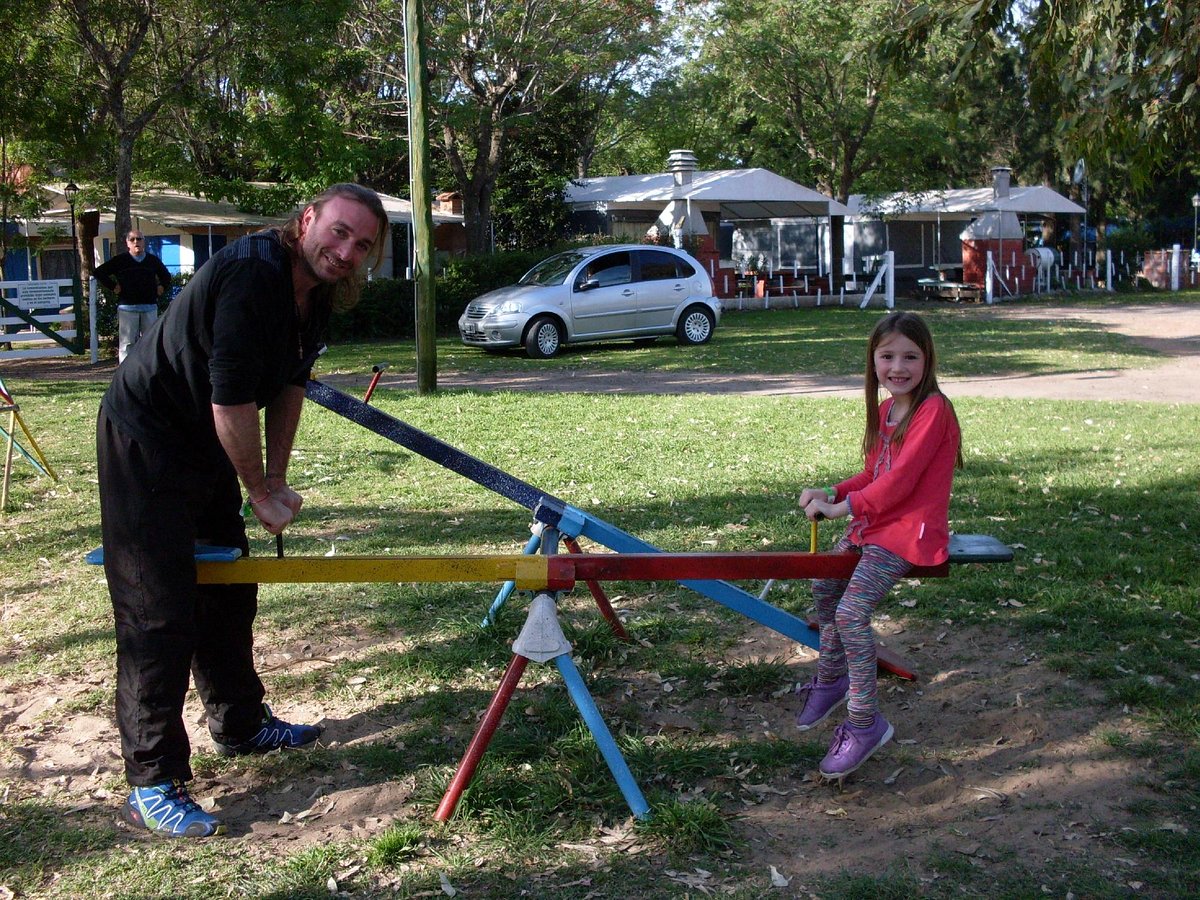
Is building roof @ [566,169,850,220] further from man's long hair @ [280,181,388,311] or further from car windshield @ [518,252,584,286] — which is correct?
man's long hair @ [280,181,388,311]

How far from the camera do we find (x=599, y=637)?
4926 millimetres

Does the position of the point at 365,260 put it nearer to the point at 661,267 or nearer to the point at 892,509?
the point at 892,509

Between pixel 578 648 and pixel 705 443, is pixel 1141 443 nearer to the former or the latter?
pixel 705 443

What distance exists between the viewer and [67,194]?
22.1 meters

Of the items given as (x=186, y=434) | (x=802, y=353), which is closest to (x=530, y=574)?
(x=186, y=434)

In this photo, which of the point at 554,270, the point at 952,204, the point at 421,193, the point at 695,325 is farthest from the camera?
the point at 952,204

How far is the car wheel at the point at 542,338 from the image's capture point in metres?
18.0

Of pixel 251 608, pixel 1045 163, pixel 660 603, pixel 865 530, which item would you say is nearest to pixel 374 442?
pixel 660 603

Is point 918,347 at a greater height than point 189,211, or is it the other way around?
point 189,211

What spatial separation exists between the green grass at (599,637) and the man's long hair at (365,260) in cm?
156

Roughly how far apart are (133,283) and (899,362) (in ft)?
41.0

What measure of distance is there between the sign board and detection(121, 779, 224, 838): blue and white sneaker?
55.0ft

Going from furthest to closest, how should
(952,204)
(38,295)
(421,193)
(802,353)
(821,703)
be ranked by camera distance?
(952,204) → (38,295) → (802,353) → (421,193) → (821,703)

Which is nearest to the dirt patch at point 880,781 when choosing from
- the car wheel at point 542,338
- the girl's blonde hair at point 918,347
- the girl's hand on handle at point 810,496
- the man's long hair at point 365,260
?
the girl's hand on handle at point 810,496
